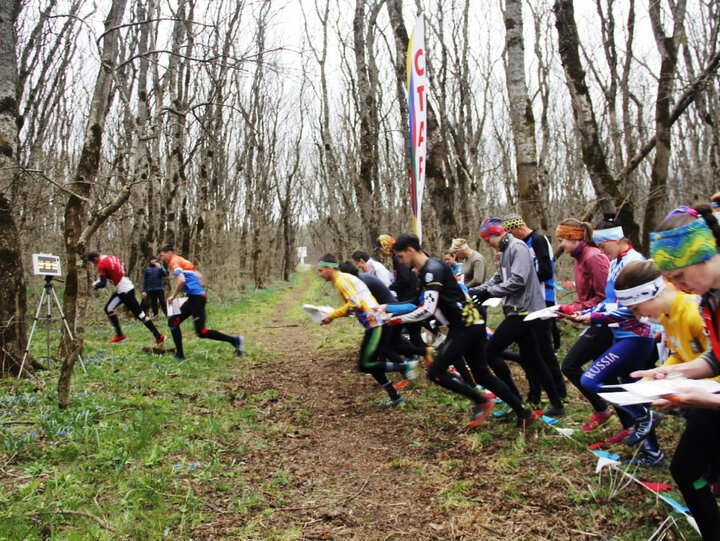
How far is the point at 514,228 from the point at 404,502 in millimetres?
3175

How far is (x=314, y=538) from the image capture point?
10.1 feet

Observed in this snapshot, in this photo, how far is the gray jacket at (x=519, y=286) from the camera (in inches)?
183

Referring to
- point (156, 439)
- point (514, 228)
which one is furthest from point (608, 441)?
point (156, 439)

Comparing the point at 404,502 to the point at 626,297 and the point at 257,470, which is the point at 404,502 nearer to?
the point at 257,470

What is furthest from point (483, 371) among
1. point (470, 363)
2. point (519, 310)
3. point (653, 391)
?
point (653, 391)

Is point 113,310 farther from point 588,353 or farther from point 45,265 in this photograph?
point 588,353

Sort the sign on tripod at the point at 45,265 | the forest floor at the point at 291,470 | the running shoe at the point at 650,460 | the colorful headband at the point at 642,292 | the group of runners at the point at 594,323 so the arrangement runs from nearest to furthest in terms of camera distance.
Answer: the group of runners at the point at 594,323 < the colorful headband at the point at 642,292 < the forest floor at the point at 291,470 < the running shoe at the point at 650,460 < the sign on tripod at the point at 45,265

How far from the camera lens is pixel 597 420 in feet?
14.3

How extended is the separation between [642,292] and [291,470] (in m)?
3.08

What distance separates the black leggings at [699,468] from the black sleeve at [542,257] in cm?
300

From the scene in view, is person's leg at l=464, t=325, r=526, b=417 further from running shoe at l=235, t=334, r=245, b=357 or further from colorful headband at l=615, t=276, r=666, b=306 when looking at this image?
running shoe at l=235, t=334, r=245, b=357

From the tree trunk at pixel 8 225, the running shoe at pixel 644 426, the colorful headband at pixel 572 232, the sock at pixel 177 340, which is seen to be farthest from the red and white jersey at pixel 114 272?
the running shoe at pixel 644 426

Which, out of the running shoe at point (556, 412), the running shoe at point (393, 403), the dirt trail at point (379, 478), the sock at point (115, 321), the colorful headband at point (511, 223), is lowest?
the dirt trail at point (379, 478)

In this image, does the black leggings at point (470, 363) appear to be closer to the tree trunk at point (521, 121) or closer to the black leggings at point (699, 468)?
the black leggings at point (699, 468)
